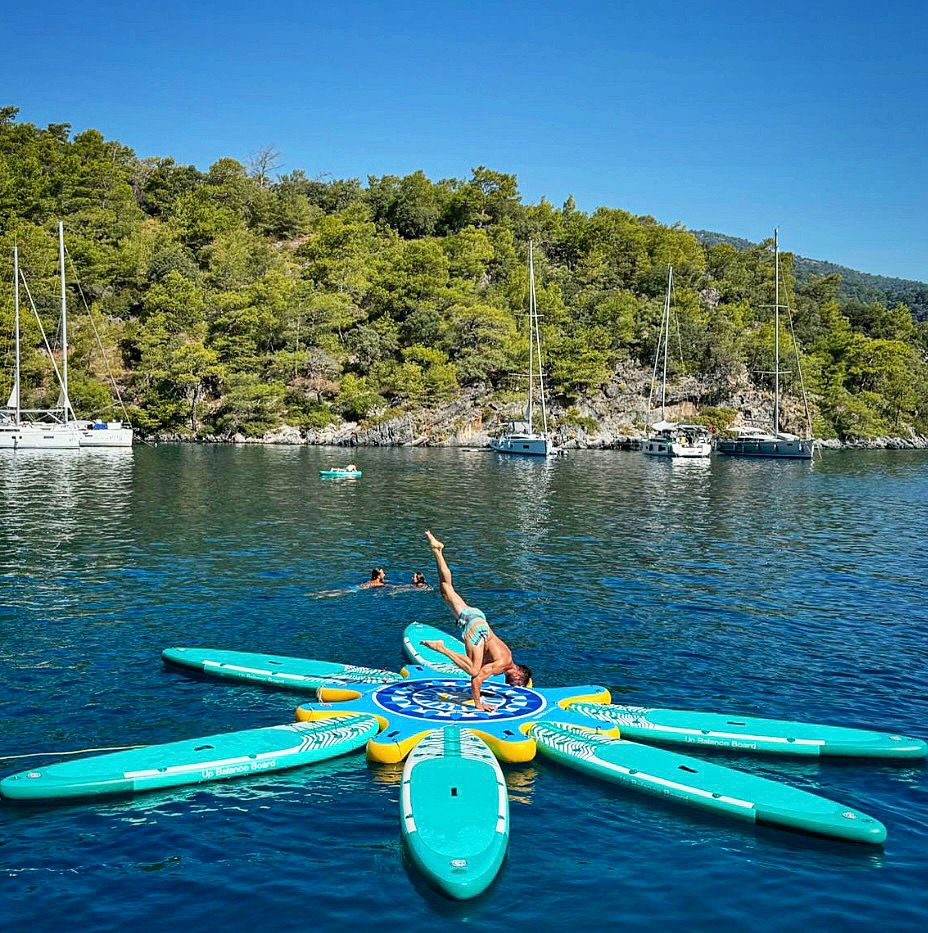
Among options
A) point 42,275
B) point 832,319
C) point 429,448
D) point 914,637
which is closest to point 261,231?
point 42,275

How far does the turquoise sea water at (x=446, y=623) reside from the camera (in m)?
8.84

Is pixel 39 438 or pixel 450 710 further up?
pixel 39 438

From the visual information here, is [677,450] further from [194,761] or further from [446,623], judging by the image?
[194,761]

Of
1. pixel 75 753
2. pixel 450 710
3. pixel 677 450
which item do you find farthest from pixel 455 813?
pixel 677 450

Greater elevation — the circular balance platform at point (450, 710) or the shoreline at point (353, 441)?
the shoreline at point (353, 441)

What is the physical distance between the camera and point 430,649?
15.9 meters

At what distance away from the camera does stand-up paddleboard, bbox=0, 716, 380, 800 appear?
10.4 metres

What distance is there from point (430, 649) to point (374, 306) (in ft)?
285

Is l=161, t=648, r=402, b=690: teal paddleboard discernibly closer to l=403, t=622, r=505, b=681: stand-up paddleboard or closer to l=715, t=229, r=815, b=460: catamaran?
l=403, t=622, r=505, b=681: stand-up paddleboard

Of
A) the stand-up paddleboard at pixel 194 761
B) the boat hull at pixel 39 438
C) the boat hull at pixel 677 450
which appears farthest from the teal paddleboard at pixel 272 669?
the boat hull at pixel 677 450

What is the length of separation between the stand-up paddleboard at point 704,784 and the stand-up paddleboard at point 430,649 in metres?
2.64

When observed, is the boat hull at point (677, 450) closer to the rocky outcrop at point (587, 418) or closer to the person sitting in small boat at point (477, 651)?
the rocky outcrop at point (587, 418)

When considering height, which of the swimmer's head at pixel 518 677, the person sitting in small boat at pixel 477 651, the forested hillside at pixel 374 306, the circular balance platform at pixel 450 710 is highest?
the forested hillside at pixel 374 306

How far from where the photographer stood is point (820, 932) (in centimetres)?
834
